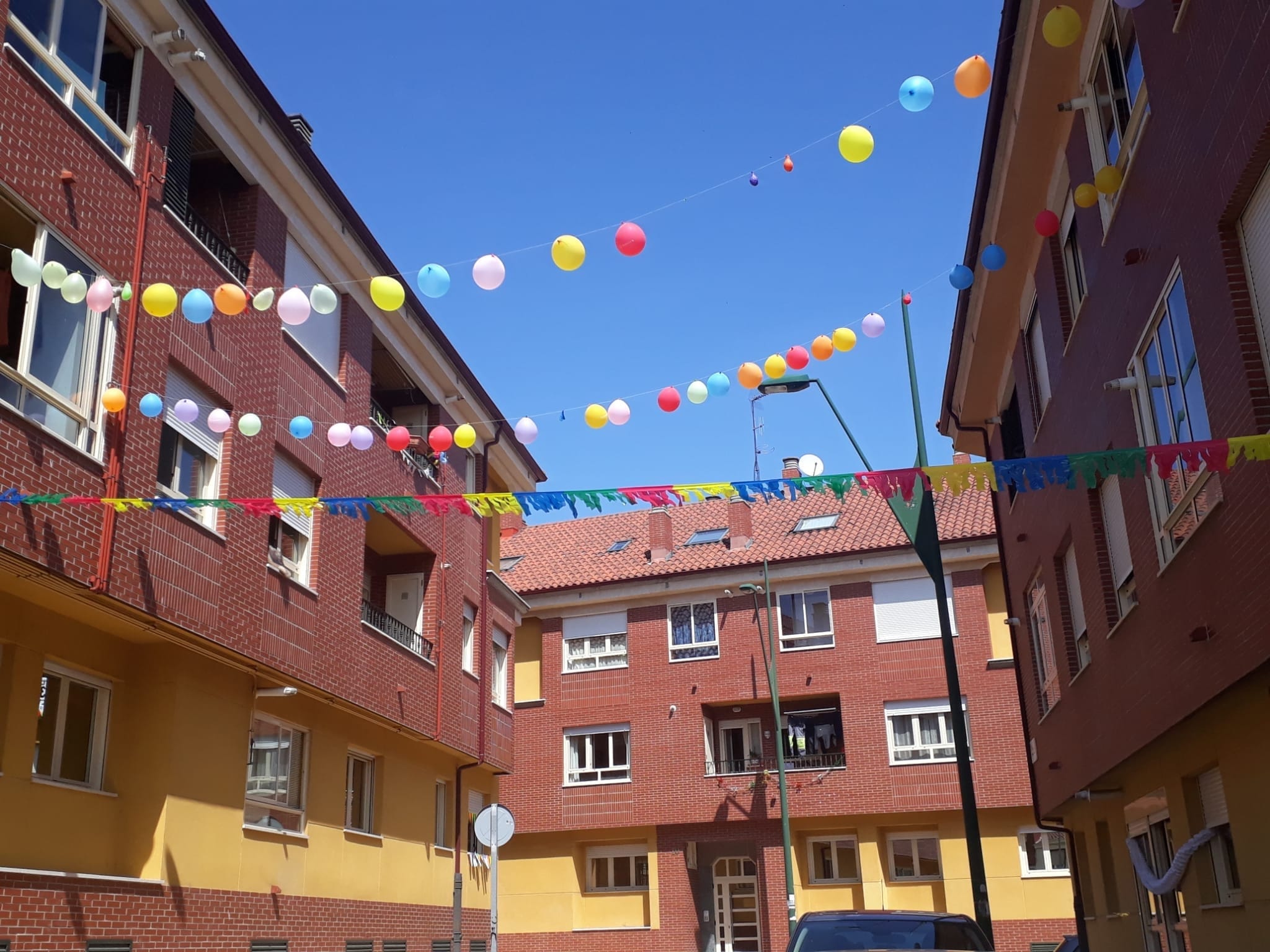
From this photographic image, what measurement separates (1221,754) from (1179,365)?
133 inches

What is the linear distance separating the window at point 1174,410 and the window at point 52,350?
9390mm

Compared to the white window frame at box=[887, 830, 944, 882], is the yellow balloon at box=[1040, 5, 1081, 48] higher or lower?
higher

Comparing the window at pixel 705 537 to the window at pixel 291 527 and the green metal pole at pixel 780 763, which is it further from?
the window at pixel 291 527

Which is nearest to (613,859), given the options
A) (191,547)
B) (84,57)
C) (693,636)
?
(693,636)

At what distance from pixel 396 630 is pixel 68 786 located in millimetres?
8056

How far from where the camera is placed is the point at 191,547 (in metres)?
13.4

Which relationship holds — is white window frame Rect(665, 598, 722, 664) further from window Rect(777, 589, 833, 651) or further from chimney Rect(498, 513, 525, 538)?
chimney Rect(498, 513, 525, 538)

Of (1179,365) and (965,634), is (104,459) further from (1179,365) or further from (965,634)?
(965,634)

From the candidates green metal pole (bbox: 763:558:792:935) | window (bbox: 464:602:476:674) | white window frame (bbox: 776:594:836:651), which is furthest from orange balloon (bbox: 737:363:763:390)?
white window frame (bbox: 776:594:836:651)

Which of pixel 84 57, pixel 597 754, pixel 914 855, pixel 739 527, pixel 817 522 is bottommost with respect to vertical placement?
pixel 914 855

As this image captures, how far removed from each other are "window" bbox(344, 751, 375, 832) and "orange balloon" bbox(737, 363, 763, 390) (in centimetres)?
985

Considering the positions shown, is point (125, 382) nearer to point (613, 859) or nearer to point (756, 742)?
point (756, 742)

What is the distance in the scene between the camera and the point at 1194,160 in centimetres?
920

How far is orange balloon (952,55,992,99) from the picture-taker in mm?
8586
